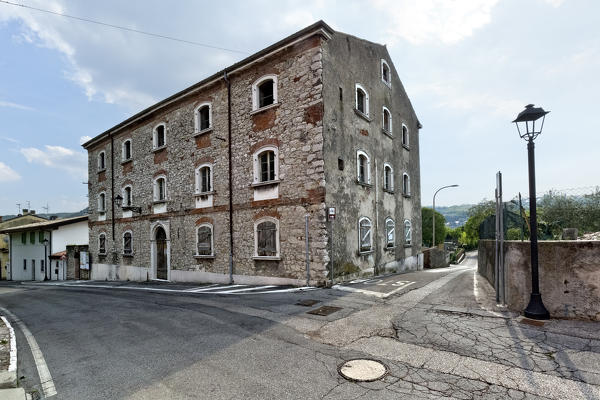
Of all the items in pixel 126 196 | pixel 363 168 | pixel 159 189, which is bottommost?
pixel 126 196

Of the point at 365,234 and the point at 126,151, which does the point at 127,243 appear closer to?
the point at 126,151

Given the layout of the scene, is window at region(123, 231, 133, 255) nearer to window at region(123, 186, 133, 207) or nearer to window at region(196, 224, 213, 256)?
window at region(123, 186, 133, 207)

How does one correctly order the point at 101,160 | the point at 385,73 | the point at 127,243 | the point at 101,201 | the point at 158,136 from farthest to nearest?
the point at 101,160 < the point at 101,201 < the point at 127,243 < the point at 158,136 < the point at 385,73

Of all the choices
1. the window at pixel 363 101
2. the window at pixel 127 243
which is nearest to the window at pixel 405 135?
the window at pixel 363 101

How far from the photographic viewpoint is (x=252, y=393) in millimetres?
3645

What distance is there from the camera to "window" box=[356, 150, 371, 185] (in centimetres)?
1291

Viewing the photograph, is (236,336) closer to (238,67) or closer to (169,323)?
(169,323)

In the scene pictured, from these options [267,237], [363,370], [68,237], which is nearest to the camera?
[363,370]

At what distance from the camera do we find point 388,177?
52.6ft

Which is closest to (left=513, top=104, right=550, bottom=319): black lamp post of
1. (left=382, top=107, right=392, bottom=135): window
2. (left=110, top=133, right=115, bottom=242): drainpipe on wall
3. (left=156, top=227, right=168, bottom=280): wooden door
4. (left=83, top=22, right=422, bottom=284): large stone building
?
(left=83, top=22, right=422, bottom=284): large stone building

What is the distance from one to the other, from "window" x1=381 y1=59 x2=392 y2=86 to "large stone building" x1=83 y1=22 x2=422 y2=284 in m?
0.10

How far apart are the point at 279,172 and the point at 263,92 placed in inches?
151

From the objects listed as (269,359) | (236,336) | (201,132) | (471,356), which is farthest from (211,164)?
(471,356)

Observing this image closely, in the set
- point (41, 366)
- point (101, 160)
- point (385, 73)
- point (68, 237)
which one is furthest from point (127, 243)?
point (385, 73)
